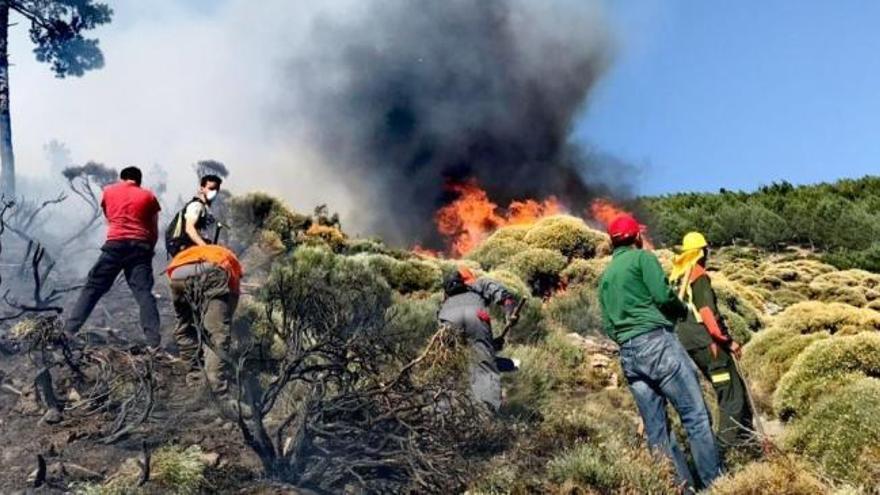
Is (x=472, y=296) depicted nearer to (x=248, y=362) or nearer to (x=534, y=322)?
(x=248, y=362)

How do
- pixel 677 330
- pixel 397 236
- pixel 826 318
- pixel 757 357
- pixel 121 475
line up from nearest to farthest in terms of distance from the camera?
1. pixel 121 475
2. pixel 677 330
3. pixel 757 357
4. pixel 826 318
5. pixel 397 236

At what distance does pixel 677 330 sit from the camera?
7000 millimetres

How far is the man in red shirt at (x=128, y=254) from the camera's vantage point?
26.4 feet

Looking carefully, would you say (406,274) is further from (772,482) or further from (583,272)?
(772,482)

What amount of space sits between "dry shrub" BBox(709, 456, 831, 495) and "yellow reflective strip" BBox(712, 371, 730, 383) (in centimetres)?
101

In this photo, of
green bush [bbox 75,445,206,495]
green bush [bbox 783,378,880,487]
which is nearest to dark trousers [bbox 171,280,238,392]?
green bush [bbox 75,445,206,495]

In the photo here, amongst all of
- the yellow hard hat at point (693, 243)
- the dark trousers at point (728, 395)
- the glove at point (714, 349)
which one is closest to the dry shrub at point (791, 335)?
the dark trousers at point (728, 395)

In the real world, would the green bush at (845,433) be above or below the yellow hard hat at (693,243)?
below

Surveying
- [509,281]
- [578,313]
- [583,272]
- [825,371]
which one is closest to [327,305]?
[825,371]

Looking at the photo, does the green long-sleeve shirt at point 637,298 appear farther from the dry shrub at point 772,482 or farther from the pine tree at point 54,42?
the pine tree at point 54,42

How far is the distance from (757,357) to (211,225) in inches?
261

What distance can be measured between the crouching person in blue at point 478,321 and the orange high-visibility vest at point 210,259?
73.3 inches

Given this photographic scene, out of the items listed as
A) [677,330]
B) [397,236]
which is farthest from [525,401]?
[397,236]

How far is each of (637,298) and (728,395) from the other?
151cm
